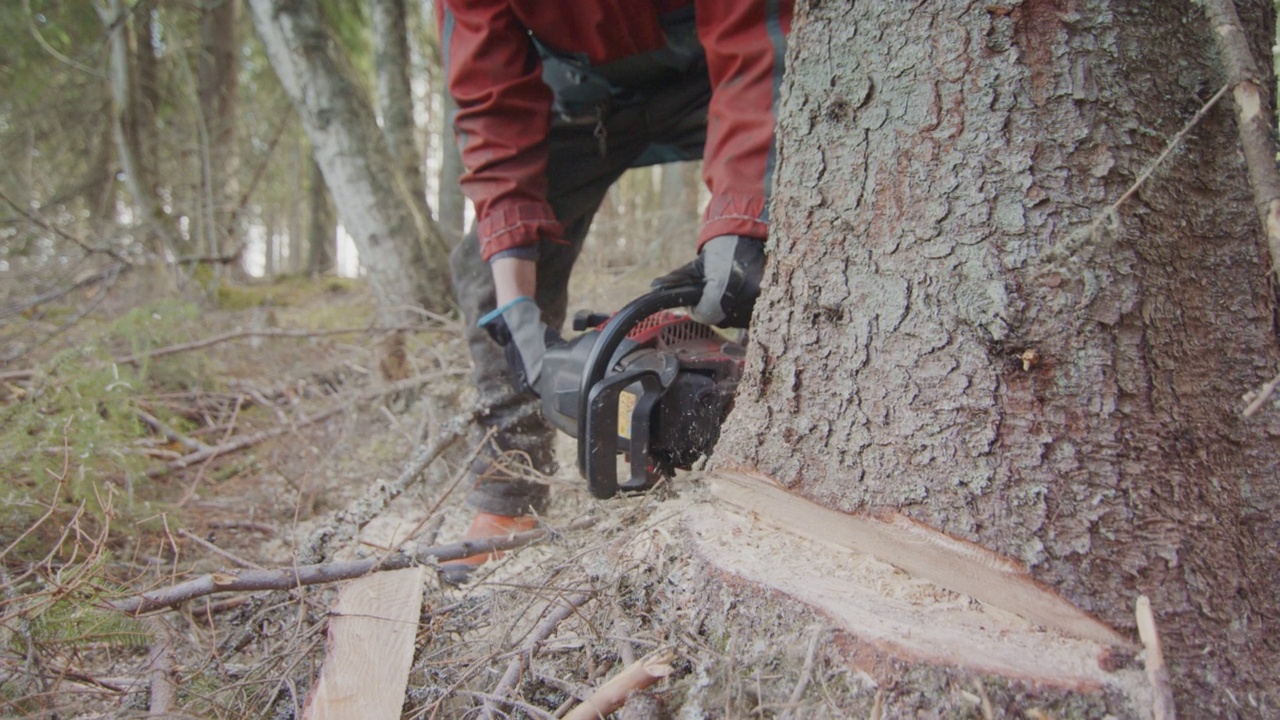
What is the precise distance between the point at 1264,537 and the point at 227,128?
7884mm

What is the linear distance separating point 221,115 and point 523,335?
24.1 ft

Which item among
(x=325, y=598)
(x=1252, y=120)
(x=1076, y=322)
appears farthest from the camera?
(x=325, y=598)

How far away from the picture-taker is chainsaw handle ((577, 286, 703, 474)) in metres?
1.38

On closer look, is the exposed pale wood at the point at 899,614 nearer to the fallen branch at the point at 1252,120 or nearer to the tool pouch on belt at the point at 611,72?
the fallen branch at the point at 1252,120

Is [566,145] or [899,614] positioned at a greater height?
[566,145]

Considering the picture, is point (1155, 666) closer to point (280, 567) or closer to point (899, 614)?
point (899, 614)

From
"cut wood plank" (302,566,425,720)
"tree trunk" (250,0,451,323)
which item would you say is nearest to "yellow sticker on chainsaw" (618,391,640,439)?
"cut wood plank" (302,566,425,720)

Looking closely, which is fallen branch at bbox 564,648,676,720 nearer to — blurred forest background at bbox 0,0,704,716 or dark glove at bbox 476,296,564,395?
blurred forest background at bbox 0,0,704,716

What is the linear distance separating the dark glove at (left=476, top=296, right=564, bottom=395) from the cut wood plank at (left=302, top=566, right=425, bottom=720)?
0.58 meters

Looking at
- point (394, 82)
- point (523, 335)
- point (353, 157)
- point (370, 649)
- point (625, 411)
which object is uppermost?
point (394, 82)

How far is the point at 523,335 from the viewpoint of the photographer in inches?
70.3

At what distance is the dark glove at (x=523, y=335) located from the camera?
1.72m

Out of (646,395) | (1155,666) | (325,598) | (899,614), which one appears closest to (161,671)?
(325,598)

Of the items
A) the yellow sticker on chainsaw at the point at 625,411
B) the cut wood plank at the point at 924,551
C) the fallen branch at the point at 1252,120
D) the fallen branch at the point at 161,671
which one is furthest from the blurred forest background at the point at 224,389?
the fallen branch at the point at 1252,120
